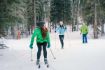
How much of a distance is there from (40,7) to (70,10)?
13715 mm

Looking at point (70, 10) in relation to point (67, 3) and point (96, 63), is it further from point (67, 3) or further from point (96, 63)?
point (96, 63)

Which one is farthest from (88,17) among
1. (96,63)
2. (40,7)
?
(96,63)

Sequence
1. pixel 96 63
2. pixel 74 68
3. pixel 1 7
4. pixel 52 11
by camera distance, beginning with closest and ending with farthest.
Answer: pixel 74 68 → pixel 96 63 → pixel 1 7 → pixel 52 11

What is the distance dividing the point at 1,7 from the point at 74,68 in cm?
779

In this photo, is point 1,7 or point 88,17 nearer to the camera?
point 1,7

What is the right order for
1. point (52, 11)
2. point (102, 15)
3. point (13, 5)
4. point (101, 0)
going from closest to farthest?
point (13, 5), point (101, 0), point (102, 15), point (52, 11)

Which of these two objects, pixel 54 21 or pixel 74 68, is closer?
pixel 74 68

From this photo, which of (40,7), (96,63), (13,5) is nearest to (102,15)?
(40,7)

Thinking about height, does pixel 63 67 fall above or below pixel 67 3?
below

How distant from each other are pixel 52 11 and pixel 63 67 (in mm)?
65127

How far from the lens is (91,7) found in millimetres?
49156

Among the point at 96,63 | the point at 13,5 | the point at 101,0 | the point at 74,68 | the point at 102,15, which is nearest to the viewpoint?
the point at 74,68

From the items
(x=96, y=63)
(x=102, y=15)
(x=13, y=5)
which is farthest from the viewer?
(x=102, y=15)

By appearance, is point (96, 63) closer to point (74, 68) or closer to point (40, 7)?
point (74, 68)
